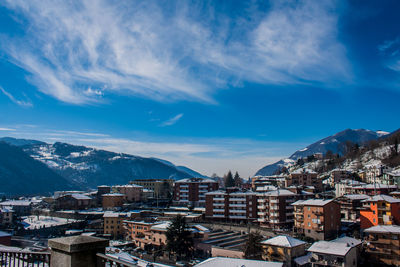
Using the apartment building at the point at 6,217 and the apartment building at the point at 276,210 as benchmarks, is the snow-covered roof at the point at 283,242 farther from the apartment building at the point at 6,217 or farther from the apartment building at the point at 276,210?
the apartment building at the point at 6,217

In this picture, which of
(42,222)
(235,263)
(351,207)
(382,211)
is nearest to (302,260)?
(235,263)

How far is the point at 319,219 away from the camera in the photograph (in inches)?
1554

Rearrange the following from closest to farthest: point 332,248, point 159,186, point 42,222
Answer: point 332,248 → point 42,222 → point 159,186

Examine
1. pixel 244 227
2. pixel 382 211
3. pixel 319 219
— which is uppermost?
pixel 382 211

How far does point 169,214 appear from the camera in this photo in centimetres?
5766

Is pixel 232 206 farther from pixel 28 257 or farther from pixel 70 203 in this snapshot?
pixel 28 257

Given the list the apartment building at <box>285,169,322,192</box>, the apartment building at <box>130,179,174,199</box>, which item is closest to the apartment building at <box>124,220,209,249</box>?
the apartment building at <box>285,169,322,192</box>

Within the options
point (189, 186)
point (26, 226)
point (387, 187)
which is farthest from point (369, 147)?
point (26, 226)

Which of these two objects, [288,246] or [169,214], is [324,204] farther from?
[169,214]

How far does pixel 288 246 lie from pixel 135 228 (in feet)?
82.9

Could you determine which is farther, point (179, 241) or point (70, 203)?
point (70, 203)

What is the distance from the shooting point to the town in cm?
3134

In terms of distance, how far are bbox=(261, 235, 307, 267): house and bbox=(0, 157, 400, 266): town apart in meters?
0.10

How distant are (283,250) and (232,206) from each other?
22727mm
